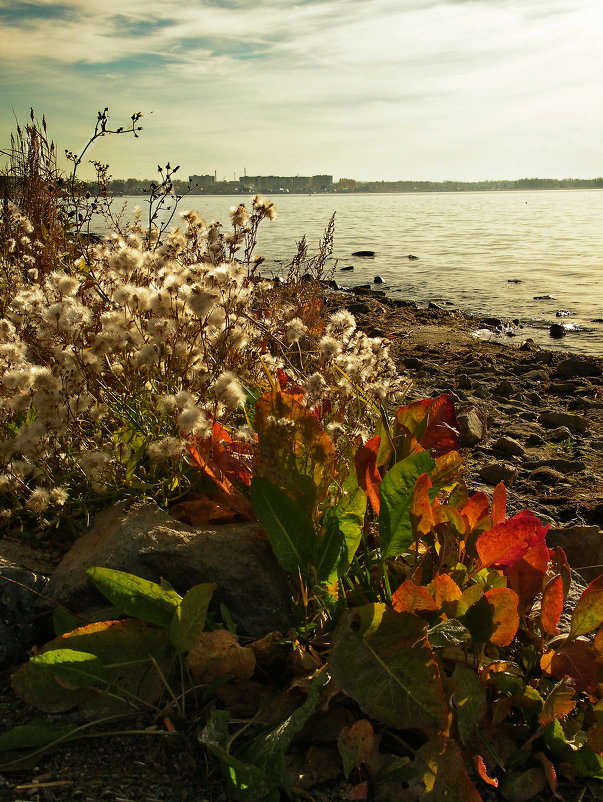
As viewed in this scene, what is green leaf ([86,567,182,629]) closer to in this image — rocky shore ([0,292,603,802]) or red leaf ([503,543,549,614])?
rocky shore ([0,292,603,802])

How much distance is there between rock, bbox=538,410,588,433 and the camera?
4.93 m

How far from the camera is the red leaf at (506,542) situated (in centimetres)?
197

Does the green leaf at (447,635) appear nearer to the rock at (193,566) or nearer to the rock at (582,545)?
the rock at (193,566)

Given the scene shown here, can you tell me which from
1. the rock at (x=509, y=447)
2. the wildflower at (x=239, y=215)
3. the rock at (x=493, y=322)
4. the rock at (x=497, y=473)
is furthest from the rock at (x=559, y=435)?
the rock at (x=493, y=322)

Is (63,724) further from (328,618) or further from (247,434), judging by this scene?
(247,434)

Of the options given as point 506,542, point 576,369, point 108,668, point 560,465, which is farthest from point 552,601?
point 576,369

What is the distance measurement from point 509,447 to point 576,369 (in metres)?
2.92

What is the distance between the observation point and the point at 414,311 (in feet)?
35.3

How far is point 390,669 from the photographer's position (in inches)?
66.1

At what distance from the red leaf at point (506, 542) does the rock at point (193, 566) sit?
62 cm

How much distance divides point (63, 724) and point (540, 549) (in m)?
1.43

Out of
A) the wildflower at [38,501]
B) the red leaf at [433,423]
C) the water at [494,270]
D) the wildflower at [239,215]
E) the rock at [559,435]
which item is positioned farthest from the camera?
the water at [494,270]

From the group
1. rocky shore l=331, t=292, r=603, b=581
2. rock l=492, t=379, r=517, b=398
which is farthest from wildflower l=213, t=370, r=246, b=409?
rock l=492, t=379, r=517, b=398

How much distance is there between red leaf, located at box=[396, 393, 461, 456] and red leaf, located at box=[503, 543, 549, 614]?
70 centimetres
